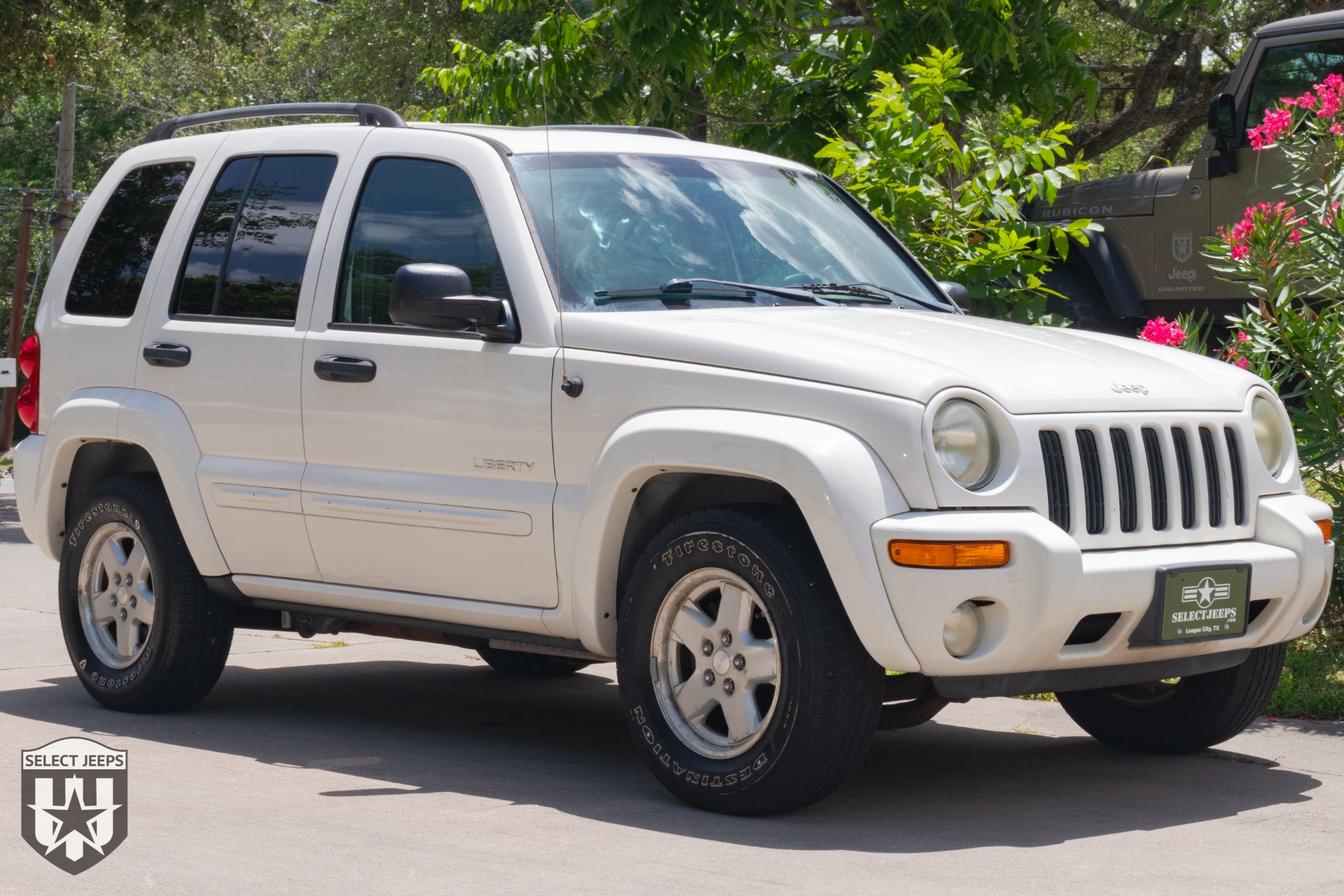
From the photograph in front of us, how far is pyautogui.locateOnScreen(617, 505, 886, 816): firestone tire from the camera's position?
Result: 4.78 metres

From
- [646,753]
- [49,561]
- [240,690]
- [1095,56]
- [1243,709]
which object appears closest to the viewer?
[646,753]

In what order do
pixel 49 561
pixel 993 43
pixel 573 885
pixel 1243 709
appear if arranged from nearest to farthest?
pixel 573 885
pixel 1243 709
pixel 993 43
pixel 49 561

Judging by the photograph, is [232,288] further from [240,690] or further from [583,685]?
[583,685]

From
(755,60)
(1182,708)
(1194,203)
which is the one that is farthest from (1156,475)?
(1194,203)

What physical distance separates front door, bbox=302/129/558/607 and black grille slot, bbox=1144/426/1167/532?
1687mm

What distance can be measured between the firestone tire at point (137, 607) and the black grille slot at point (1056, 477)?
3.18 meters

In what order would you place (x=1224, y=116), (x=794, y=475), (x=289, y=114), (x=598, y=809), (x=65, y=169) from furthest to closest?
(x=65, y=169) < (x=1224, y=116) < (x=289, y=114) < (x=598, y=809) < (x=794, y=475)

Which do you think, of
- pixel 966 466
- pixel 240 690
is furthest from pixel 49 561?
pixel 966 466

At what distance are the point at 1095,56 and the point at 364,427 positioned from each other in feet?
64.2

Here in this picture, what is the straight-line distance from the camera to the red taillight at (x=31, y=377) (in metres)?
6.97

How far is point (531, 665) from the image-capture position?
25.5 ft

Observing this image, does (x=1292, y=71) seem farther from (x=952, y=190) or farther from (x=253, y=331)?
(x=253, y=331)

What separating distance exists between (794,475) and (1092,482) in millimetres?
811

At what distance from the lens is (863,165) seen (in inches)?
327
